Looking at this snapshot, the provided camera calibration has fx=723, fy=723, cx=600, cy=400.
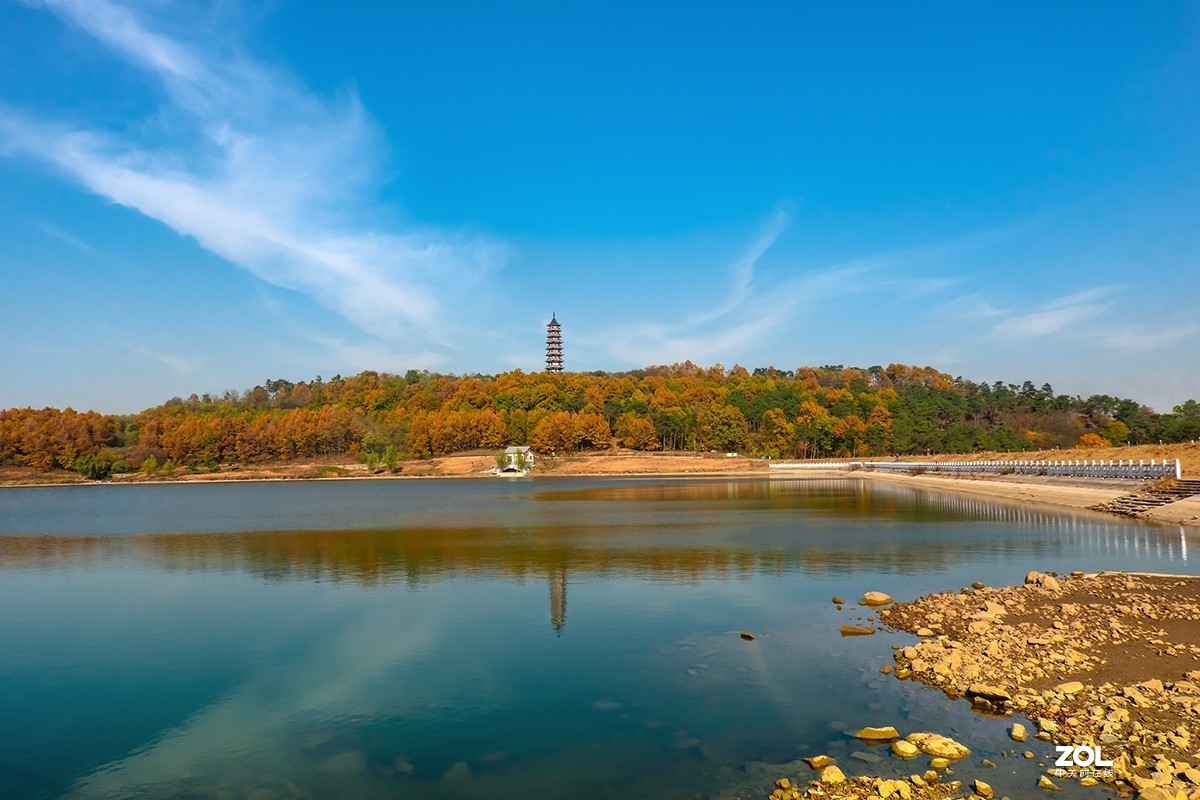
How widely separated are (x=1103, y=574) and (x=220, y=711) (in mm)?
25097

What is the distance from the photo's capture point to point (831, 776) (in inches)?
389

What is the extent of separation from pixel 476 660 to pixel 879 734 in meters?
9.09

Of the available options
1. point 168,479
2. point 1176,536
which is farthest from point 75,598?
point 168,479

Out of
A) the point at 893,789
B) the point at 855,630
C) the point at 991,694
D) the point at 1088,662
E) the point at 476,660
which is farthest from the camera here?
the point at 855,630

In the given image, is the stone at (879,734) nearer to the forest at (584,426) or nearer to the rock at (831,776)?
the rock at (831,776)

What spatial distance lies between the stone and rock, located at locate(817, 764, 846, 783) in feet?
5.33

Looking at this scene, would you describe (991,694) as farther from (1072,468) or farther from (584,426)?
(584,426)

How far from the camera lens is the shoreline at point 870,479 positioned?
4675 cm

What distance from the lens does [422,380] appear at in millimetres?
198875

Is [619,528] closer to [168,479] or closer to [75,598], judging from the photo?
[75,598]

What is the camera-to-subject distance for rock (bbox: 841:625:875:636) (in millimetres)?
17828

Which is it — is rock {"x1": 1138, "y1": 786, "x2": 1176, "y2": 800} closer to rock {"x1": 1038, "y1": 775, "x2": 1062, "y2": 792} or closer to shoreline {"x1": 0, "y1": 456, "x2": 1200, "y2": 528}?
rock {"x1": 1038, "y1": 775, "x2": 1062, "y2": 792}

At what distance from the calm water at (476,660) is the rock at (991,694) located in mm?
655

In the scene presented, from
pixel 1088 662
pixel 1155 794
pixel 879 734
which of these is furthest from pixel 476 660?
pixel 1088 662
